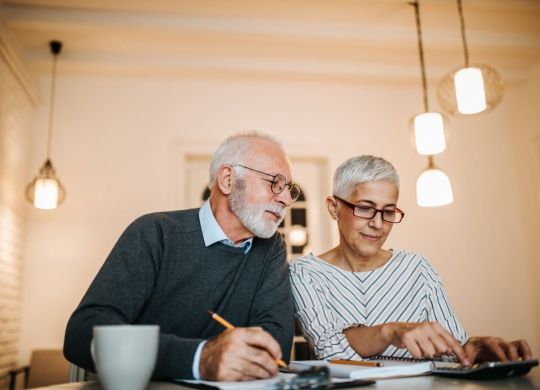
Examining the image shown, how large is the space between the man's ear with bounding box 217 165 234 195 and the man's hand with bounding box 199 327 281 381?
2.27 ft

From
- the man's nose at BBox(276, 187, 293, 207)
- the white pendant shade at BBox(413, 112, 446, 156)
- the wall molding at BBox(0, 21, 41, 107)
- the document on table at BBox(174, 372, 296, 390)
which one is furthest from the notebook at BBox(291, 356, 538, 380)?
the wall molding at BBox(0, 21, 41, 107)

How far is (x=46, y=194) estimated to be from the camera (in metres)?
3.71

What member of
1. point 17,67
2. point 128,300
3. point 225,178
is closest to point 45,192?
point 17,67

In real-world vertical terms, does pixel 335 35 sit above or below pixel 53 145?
above

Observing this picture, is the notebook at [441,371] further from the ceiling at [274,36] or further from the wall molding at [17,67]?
the wall molding at [17,67]

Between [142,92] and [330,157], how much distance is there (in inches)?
69.8

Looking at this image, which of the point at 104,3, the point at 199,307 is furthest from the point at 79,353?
the point at 104,3

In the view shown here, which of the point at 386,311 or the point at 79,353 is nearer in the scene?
the point at 79,353

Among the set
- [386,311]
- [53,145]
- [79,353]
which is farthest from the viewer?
[53,145]

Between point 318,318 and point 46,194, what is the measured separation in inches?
112

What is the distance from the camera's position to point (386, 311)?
1.66m

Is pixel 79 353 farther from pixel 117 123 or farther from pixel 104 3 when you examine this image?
pixel 117 123

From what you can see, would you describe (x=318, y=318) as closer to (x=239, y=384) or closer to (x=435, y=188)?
(x=239, y=384)

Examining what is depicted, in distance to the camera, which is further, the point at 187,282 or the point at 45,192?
the point at 45,192
